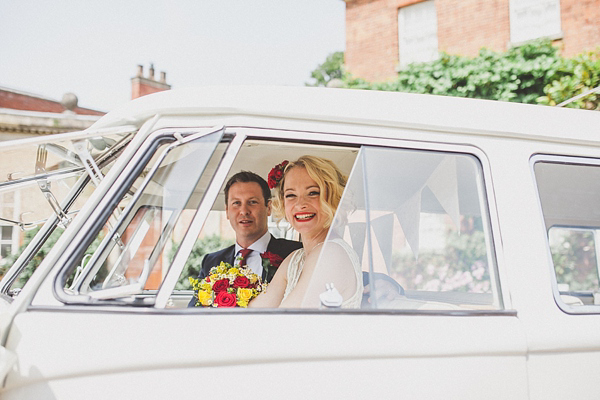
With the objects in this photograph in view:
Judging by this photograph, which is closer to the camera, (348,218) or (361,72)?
(348,218)

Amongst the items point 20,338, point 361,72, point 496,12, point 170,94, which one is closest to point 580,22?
→ point 496,12

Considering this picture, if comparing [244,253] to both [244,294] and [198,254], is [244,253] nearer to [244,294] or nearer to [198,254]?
[244,294]

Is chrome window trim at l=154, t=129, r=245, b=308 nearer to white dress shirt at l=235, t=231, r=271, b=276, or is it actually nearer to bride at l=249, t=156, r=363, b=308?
bride at l=249, t=156, r=363, b=308

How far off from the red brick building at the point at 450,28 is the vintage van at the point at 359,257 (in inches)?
361

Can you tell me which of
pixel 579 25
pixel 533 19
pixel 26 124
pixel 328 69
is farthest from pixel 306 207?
pixel 328 69

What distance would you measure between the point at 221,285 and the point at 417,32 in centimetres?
1079

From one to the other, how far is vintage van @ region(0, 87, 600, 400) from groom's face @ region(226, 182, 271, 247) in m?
1.48

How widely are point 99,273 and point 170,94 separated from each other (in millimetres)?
822

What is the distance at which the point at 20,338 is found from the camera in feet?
5.36

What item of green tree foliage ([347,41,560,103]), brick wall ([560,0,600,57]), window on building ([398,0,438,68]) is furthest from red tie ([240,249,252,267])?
window on building ([398,0,438,68])

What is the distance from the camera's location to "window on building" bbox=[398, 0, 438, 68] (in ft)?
39.3

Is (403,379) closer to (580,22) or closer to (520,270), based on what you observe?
(520,270)

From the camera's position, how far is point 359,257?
2230 mm

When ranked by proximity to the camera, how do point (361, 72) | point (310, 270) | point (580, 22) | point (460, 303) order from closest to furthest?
point (460, 303)
point (310, 270)
point (580, 22)
point (361, 72)
